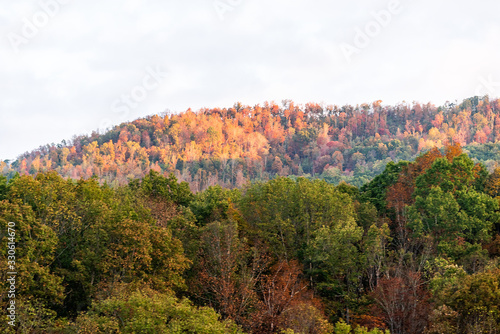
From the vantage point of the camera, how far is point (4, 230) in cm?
2980

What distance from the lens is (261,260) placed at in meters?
39.3

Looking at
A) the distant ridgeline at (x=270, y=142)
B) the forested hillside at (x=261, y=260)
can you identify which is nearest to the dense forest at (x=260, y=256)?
the forested hillside at (x=261, y=260)

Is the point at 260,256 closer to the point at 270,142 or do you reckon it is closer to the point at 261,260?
the point at 261,260

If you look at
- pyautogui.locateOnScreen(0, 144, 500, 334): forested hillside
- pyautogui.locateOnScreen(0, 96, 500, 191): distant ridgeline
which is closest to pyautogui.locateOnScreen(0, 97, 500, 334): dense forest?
pyautogui.locateOnScreen(0, 144, 500, 334): forested hillside

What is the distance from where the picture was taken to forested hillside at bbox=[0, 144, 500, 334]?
27250 millimetres

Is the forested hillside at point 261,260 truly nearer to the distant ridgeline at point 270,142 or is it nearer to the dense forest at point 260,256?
the dense forest at point 260,256

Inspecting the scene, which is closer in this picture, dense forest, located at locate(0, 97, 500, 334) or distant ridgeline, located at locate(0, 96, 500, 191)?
dense forest, located at locate(0, 97, 500, 334)

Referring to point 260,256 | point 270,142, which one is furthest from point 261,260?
point 270,142

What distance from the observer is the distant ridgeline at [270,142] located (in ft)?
495

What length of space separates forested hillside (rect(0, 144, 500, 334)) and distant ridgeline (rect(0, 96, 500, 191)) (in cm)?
9217

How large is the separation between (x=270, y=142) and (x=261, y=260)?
139 metres

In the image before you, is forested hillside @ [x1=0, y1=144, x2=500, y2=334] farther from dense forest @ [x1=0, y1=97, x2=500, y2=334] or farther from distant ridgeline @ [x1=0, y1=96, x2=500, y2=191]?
distant ridgeline @ [x1=0, y1=96, x2=500, y2=191]

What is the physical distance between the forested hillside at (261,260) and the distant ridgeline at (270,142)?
92.2 meters

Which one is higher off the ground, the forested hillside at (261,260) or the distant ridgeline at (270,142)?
the distant ridgeline at (270,142)
